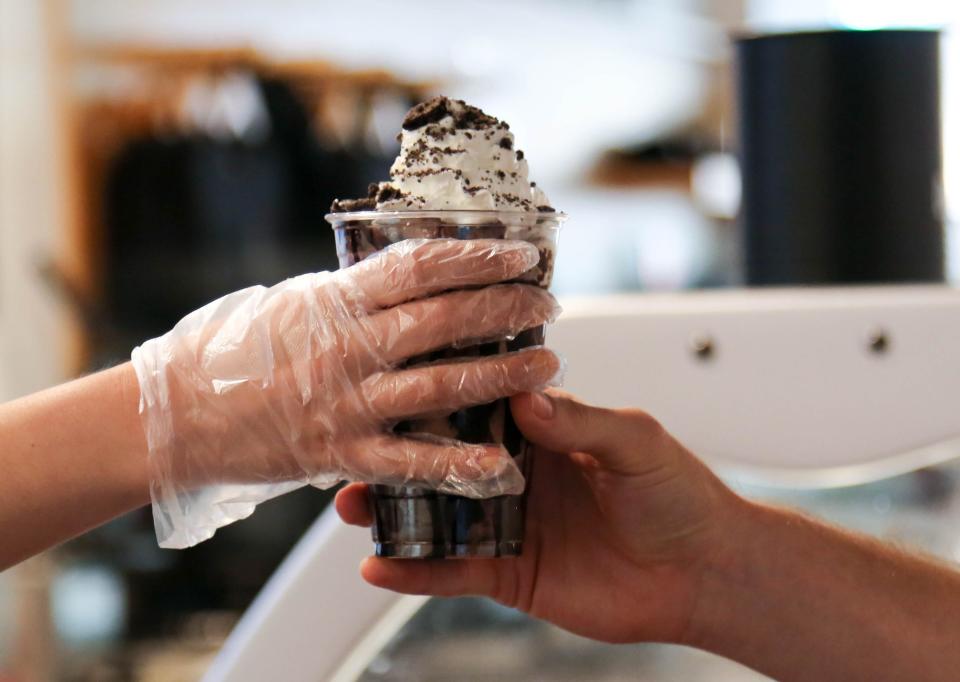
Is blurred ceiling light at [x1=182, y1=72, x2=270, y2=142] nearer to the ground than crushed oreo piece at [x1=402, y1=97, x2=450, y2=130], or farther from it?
farther from it

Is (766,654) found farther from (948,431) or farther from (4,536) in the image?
(4,536)

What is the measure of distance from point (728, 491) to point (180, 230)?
3.02 metres

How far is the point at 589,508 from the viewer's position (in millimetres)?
888

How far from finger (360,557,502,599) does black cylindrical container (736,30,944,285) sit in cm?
53

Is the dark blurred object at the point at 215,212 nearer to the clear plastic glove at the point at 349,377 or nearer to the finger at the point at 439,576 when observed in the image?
the finger at the point at 439,576

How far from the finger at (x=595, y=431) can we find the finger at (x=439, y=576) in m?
0.12

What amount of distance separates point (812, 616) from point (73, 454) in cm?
53

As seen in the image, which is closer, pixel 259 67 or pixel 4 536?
pixel 4 536

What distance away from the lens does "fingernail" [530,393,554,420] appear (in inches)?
27.1

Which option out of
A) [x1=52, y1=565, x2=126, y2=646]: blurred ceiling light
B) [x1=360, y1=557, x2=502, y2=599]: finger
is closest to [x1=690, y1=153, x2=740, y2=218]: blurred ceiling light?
[x1=52, y1=565, x2=126, y2=646]: blurred ceiling light

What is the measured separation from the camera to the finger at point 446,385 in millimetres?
657

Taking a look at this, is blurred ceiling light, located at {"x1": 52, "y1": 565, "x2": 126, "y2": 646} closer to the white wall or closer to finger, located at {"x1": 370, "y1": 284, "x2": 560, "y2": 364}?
the white wall

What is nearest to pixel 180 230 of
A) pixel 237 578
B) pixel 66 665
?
pixel 237 578

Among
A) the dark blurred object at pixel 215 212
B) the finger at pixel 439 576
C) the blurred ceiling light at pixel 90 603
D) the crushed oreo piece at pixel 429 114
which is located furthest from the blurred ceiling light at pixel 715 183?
the crushed oreo piece at pixel 429 114
